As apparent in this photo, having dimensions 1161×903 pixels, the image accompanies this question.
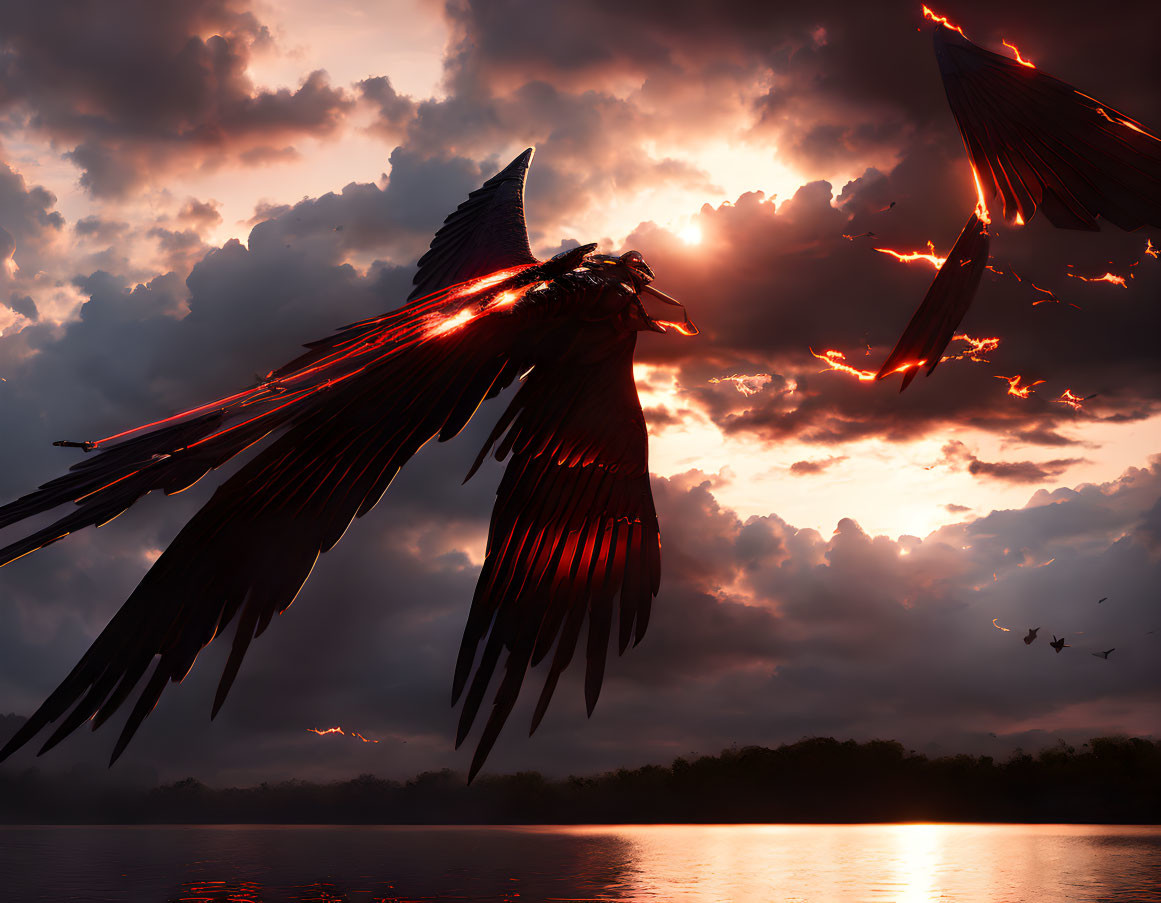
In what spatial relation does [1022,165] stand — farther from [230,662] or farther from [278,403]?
[230,662]

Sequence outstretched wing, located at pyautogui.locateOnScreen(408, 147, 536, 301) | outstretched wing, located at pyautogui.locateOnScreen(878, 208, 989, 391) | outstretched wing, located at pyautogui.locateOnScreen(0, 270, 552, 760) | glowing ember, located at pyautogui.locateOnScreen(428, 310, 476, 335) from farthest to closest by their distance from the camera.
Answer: outstretched wing, located at pyautogui.locateOnScreen(408, 147, 536, 301) < outstretched wing, located at pyautogui.locateOnScreen(878, 208, 989, 391) < glowing ember, located at pyautogui.locateOnScreen(428, 310, 476, 335) < outstretched wing, located at pyautogui.locateOnScreen(0, 270, 552, 760)

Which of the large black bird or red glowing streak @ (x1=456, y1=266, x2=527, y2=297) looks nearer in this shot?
the large black bird

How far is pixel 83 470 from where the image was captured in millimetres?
4359

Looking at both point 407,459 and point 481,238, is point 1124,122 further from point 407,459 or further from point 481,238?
point 481,238

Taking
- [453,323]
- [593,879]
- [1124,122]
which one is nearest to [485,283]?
[453,323]

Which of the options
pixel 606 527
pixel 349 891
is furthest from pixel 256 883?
pixel 606 527

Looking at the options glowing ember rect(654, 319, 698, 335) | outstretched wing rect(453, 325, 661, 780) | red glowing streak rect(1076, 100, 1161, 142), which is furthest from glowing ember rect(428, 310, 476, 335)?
red glowing streak rect(1076, 100, 1161, 142)

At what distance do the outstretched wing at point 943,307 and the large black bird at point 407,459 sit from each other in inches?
81.9

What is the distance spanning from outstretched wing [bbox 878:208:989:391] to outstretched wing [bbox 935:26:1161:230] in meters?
0.34

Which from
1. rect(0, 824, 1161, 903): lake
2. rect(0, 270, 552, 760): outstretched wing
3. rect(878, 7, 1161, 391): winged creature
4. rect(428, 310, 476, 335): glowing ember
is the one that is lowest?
rect(0, 824, 1161, 903): lake

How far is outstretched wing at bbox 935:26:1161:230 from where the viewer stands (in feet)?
19.5

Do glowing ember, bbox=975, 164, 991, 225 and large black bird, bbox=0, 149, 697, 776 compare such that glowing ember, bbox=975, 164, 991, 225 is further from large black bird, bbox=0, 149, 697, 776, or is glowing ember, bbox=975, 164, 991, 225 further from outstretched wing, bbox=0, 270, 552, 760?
outstretched wing, bbox=0, 270, 552, 760

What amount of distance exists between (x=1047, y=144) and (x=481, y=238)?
5.83m

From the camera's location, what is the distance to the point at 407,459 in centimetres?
511
